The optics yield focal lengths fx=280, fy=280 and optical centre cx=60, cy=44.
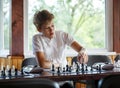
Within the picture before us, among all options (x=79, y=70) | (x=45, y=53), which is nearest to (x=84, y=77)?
(x=79, y=70)

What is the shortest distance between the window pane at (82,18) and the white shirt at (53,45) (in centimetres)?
132

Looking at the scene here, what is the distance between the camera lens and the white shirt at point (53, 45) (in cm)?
259

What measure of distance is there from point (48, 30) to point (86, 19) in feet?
5.36

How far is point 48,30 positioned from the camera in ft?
8.41

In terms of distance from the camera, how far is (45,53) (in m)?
2.59

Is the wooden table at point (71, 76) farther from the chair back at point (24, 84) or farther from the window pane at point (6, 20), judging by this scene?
the window pane at point (6, 20)

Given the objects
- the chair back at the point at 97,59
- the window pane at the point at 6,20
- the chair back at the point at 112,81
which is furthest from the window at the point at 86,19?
the chair back at the point at 112,81

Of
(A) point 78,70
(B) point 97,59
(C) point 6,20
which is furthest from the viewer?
(C) point 6,20

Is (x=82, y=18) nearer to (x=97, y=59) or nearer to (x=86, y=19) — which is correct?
(x=86, y=19)

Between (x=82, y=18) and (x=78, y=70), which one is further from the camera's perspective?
(x=82, y=18)

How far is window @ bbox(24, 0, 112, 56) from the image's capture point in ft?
13.2

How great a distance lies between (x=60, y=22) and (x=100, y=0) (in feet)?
2.24

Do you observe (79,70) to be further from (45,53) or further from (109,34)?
(109,34)

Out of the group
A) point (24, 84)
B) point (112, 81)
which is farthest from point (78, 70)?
point (24, 84)
